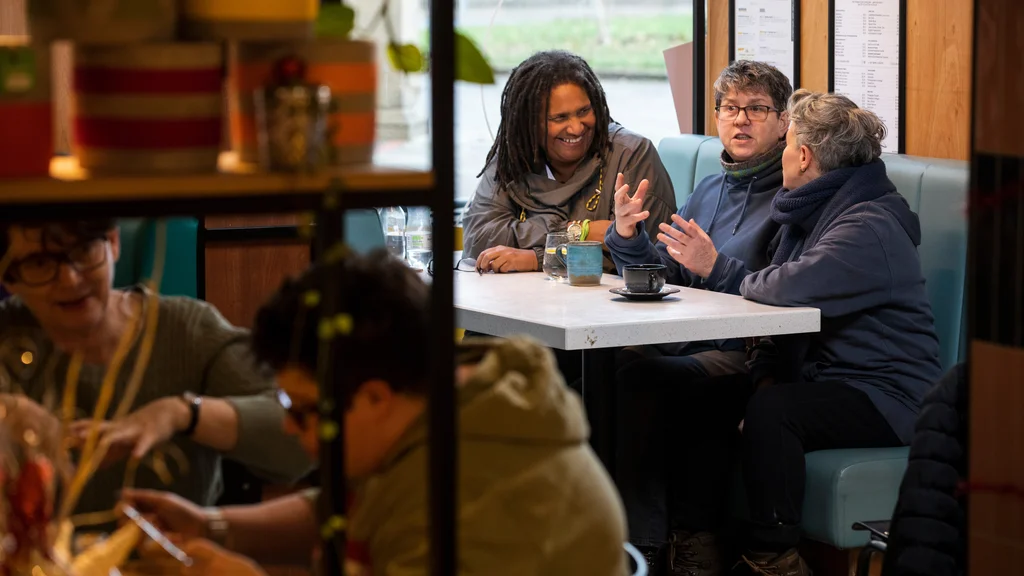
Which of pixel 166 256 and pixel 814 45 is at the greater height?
pixel 814 45

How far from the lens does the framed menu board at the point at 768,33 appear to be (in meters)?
4.53

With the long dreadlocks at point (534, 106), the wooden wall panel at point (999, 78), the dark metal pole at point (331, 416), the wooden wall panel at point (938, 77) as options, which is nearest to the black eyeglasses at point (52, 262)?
the dark metal pole at point (331, 416)

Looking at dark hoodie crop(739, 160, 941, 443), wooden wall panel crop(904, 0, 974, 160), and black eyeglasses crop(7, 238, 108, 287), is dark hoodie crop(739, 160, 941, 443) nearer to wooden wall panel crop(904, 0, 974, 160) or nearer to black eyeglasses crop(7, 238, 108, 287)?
wooden wall panel crop(904, 0, 974, 160)

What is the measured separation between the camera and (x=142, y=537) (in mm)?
1509

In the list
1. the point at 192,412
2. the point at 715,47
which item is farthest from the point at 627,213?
the point at 192,412

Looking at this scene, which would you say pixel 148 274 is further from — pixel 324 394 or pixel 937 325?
pixel 937 325

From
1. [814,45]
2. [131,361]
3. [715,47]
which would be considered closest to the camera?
[131,361]

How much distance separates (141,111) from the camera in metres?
1.19

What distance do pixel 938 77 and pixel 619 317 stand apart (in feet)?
4.54

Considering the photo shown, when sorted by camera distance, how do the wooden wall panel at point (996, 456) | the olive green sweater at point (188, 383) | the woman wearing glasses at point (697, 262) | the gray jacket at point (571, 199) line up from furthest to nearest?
1. the gray jacket at point (571, 199)
2. the woman wearing glasses at point (697, 262)
3. the olive green sweater at point (188, 383)
4. the wooden wall panel at point (996, 456)

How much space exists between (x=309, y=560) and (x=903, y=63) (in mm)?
2788

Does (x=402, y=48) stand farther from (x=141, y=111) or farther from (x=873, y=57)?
(x=873, y=57)

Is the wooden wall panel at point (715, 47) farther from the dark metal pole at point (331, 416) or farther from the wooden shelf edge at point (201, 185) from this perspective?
the wooden shelf edge at point (201, 185)

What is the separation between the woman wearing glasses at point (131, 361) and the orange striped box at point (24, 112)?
2.11 ft
